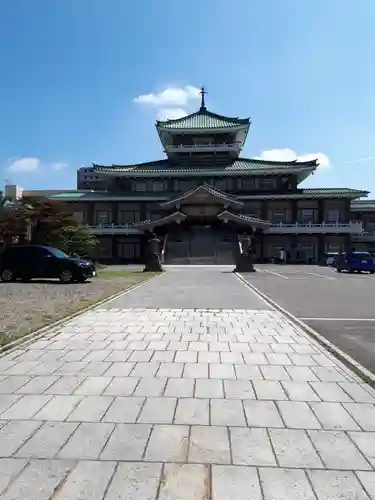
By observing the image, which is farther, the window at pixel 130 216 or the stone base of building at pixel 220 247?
the window at pixel 130 216

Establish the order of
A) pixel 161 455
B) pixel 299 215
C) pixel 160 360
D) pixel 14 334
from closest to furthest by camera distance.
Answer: pixel 161 455
pixel 160 360
pixel 14 334
pixel 299 215

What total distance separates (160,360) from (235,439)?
250 cm

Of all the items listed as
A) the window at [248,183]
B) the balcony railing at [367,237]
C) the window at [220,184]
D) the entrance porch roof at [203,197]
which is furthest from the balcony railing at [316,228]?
the window at [220,184]

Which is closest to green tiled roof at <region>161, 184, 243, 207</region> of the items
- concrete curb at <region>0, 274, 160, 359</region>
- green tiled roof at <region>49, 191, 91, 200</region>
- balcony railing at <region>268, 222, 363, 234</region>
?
balcony railing at <region>268, 222, 363, 234</region>

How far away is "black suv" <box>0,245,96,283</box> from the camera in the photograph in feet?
62.6

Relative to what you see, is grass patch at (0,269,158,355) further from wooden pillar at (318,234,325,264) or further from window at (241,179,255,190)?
wooden pillar at (318,234,325,264)

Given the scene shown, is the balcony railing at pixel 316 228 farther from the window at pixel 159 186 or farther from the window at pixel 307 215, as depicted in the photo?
the window at pixel 159 186

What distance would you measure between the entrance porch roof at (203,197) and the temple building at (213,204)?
106 mm

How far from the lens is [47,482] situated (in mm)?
2744

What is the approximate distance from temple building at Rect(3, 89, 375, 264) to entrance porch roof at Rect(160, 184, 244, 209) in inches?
4.2

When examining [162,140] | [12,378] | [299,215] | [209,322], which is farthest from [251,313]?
[162,140]

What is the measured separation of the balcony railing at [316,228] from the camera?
47.6 meters

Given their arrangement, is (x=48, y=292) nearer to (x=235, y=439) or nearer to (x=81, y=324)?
(x=81, y=324)

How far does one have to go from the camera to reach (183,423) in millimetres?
3674
